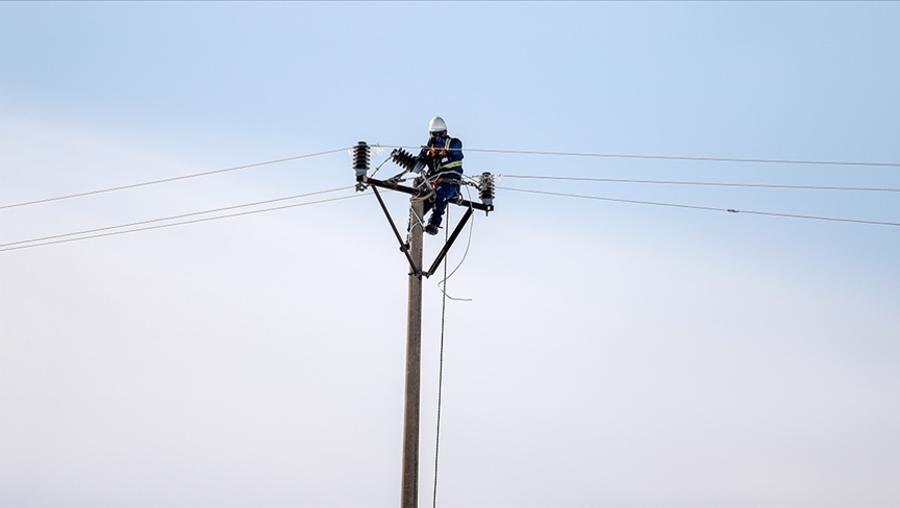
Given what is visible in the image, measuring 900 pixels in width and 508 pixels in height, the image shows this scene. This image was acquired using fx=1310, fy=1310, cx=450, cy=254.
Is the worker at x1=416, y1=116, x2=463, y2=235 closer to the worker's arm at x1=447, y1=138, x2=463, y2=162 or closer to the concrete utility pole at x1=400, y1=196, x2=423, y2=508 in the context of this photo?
the worker's arm at x1=447, y1=138, x2=463, y2=162

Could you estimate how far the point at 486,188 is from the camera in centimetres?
1959

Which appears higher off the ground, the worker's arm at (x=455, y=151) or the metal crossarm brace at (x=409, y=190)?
the worker's arm at (x=455, y=151)

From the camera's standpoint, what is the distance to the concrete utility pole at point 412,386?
1727 cm

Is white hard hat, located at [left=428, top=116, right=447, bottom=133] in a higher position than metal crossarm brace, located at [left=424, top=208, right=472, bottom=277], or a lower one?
higher

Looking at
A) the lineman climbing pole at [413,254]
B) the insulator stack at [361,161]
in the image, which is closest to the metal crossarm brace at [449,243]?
the lineman climbing pole at [413,254]

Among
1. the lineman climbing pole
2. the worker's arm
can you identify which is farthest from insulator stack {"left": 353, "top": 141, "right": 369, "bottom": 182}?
the worker's arm

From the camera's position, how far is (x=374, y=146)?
60.6ft

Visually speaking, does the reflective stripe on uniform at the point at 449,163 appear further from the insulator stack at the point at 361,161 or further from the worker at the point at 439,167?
the insulator stack at the point at 361,161

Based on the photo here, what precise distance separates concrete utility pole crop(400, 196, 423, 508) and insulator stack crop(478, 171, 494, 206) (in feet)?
5.18

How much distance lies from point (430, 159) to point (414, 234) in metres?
1.35

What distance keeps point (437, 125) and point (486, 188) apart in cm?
119

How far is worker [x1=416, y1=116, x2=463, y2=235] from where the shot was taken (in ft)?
62.6

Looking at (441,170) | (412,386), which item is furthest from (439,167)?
(412,386)

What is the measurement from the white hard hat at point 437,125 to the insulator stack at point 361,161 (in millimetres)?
1457
